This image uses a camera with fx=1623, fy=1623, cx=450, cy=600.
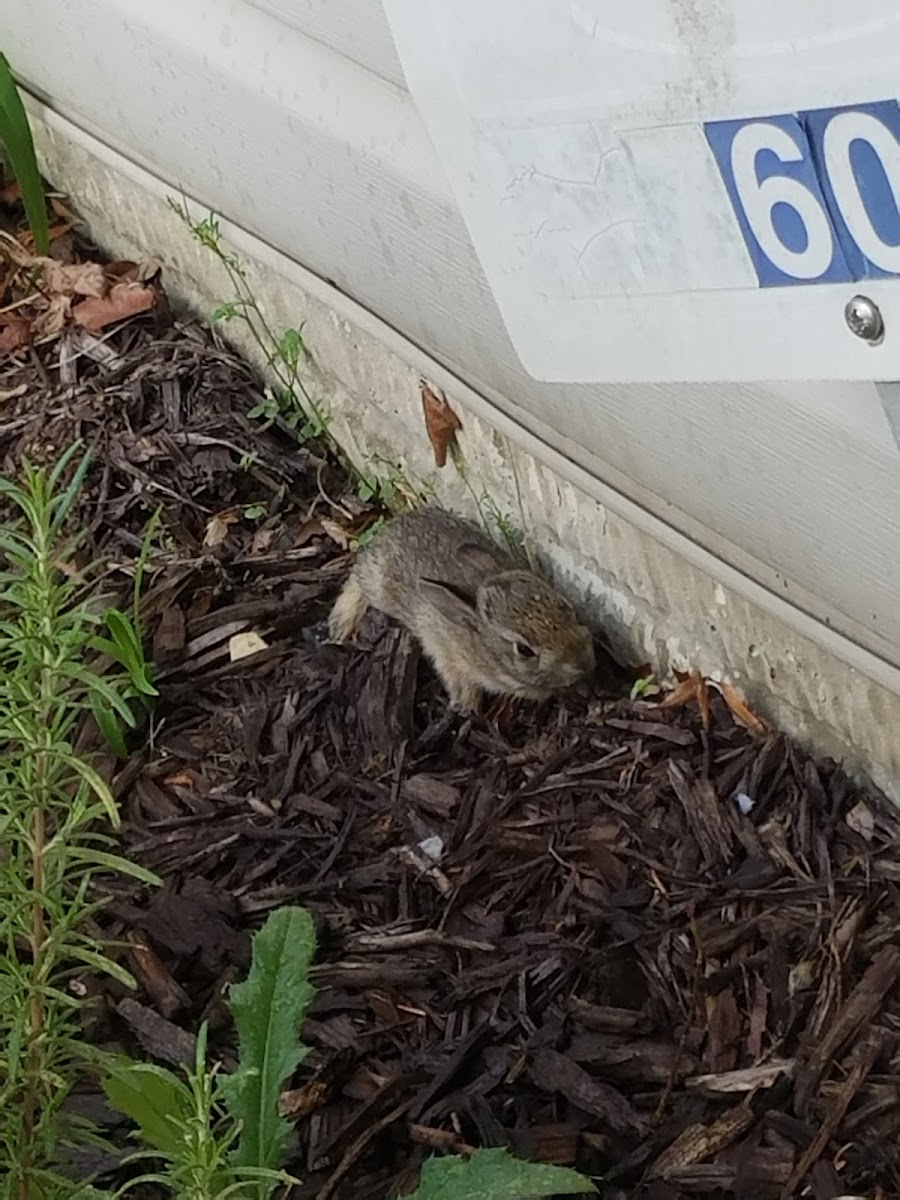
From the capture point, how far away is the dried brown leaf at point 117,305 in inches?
174

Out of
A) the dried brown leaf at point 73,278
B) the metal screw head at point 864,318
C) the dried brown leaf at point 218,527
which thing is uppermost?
the metal screw head at point 864,318

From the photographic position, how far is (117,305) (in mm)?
4426

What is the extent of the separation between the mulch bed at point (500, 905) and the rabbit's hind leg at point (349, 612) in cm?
4

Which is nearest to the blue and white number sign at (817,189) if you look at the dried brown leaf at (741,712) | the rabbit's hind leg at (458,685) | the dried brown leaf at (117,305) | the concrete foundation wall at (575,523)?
the concrete foundation wall at (575,523)

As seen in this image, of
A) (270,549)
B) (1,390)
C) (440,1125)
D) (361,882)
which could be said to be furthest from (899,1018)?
(1,390)

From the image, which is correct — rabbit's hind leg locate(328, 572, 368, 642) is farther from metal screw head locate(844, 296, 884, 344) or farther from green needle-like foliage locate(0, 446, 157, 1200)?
metal screw head locate(844, 296, 884, 344)

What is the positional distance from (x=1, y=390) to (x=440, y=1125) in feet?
8.63

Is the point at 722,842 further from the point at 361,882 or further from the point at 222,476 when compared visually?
the point at 222,476

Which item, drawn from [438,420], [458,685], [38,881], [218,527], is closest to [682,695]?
[458,685]

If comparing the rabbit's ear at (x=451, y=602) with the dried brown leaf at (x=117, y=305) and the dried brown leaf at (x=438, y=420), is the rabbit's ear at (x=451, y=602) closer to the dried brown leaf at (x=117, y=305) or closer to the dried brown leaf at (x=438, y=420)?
the dried brown leaf at (x=438, y=420)

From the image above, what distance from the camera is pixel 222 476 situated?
397cm

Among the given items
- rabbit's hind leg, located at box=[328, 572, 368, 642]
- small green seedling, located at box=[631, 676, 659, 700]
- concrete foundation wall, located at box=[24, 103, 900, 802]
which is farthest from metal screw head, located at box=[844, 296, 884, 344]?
rabbit's hind leg, located at box=[328, 572, 368, 642]

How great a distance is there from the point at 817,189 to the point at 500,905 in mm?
1875

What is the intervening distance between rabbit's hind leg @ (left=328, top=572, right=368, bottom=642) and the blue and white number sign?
2.38 m
